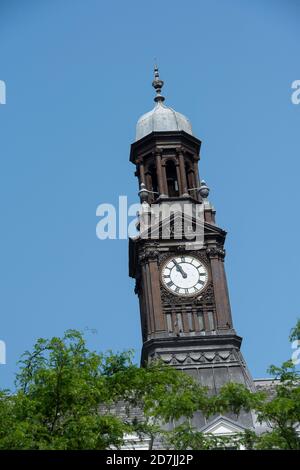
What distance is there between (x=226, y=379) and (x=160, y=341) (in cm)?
418

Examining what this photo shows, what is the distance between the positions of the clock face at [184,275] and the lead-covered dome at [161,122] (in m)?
9.55

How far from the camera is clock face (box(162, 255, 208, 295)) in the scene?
247 feet

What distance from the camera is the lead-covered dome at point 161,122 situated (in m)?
82.2

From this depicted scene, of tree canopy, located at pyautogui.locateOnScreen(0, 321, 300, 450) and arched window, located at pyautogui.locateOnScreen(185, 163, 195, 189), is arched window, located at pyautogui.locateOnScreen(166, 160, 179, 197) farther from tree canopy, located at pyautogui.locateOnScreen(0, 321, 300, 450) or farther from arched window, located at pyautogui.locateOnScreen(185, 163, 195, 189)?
tree canopy, located at pyautogui.locateOnScreen(0, 321, 300, 450)

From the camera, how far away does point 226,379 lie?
71625mm

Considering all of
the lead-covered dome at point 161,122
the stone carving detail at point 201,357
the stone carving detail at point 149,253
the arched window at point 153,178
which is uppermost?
the lead-covered dome at point 161,122

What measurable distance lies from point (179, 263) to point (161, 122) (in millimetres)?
10533

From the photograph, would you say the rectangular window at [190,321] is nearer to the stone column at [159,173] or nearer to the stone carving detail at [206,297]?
the stone carving detail at [206,297]

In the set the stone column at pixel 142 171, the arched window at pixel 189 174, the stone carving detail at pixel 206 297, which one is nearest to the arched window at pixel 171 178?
the arched window at pixel 189 174

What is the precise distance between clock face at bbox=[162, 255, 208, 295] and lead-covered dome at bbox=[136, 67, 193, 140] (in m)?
9.55

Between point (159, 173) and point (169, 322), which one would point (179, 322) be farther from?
point (159, 173)
